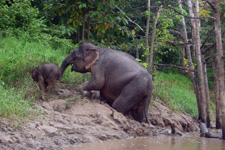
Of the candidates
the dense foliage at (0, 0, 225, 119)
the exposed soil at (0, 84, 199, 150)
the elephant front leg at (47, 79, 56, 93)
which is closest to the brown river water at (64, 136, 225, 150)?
the exposed soil at (0, 84, 199, 150)

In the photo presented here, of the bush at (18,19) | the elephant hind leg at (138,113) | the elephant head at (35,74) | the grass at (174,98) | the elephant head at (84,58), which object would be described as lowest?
the grass at (174,98)

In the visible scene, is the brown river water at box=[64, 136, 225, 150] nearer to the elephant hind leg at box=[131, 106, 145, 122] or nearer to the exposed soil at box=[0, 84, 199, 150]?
the exposed soil at box=[0, 84, 199, 150]

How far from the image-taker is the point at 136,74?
8.48m

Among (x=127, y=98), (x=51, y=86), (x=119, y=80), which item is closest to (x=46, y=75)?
(x=51, y=86)

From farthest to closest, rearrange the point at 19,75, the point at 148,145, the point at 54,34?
the point at 54,34 < the point at 19,75 < the point at 148,145

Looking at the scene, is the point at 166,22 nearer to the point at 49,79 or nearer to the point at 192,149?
the point at 49,79

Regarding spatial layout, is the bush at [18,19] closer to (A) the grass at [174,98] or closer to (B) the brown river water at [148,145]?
(A) the grass at [174,98]

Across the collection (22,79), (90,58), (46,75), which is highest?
(90,58)

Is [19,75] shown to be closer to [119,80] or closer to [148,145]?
[119,80]

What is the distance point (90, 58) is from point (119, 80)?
110 centimetres

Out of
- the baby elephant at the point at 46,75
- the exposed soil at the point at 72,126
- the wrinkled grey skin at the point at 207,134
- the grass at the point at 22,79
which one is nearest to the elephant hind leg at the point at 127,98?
the exposed soil at the point at 72,126

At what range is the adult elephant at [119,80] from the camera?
843 cm

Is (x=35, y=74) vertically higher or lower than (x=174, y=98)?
higher

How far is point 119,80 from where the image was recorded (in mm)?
8531
